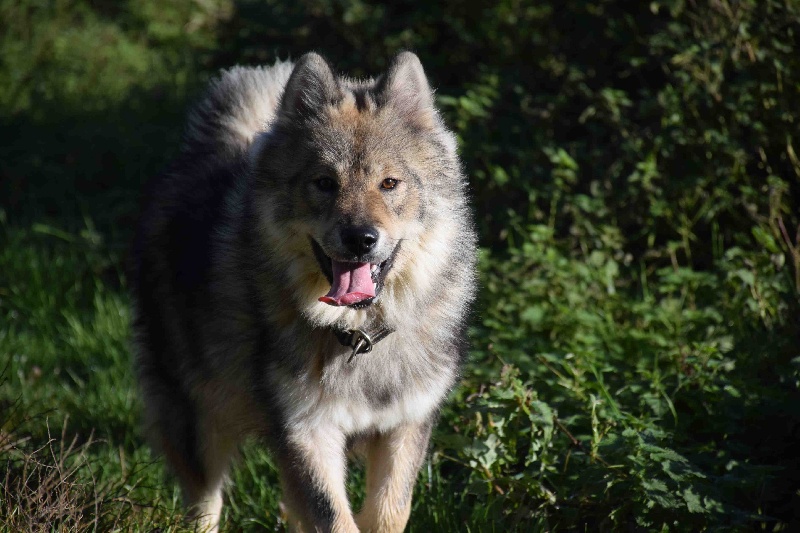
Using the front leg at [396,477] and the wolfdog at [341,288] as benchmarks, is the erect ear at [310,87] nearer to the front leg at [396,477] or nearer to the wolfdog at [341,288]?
the wolfdog at [341,288]

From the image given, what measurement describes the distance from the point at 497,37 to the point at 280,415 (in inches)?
160

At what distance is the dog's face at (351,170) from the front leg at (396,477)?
592mm

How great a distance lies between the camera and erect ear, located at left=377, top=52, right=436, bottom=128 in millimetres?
3289

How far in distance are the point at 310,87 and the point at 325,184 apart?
0.41 meters

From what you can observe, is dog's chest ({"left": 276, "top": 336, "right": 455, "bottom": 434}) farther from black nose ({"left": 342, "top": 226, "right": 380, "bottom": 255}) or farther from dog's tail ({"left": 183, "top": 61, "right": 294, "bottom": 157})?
dog's tail ({"left": 183, "top": 61, "right": 294, "bottom": 157})

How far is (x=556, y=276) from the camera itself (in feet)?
15.6

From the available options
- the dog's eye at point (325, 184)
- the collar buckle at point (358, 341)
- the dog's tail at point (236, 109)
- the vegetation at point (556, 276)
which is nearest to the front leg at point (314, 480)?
the collar buckle at point (358, 341)

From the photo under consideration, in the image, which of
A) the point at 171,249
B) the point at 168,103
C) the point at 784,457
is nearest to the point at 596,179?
the point at 784,457

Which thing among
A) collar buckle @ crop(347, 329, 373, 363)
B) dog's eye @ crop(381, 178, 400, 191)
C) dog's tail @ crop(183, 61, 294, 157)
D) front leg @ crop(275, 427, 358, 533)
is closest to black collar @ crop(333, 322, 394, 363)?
collar buckle @ crop(347, 329, 373, 363)

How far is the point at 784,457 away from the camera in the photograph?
3508mm

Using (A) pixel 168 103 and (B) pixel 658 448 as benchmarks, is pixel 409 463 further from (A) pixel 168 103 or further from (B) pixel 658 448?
(A) pixel 168 103

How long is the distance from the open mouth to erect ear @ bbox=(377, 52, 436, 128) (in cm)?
55

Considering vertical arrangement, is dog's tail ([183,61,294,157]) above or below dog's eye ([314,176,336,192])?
below

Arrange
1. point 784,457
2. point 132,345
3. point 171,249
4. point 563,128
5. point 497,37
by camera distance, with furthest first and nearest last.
A: point 497,37 → point 563,128 → point 132,345 → point 171,249 → point 784,457
